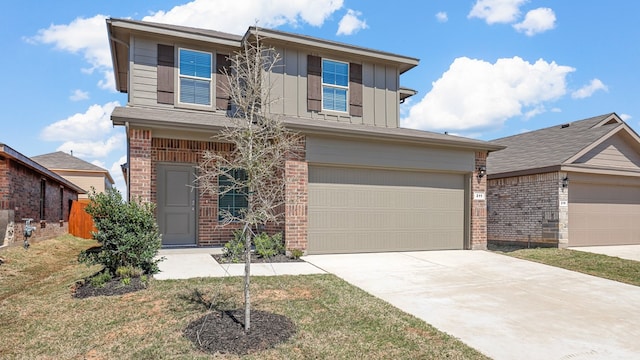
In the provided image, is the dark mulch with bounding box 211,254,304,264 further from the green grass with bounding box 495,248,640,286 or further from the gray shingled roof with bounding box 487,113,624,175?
the gray shingled roof with bounding box 487,113,624,175

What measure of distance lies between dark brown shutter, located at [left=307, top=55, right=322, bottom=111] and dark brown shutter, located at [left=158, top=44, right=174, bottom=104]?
3.95m

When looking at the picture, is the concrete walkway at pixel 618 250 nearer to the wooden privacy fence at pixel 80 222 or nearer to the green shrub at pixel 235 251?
the green shrub at pixel 235 251

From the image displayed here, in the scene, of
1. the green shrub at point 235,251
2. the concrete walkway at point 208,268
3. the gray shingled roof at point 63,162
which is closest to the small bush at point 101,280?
the concrete walkway at point 208,268

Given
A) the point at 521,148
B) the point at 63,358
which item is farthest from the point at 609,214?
the point at 63,358

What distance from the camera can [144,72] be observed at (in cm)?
1079

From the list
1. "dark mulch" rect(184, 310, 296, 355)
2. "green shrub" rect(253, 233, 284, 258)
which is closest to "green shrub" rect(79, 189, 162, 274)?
"dark mulch" rect(184, 310, 296, 355)

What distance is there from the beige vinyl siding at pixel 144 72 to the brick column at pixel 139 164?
244 centimetres

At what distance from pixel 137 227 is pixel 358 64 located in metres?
8.84

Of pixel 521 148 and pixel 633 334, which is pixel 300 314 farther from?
pixel 521 148

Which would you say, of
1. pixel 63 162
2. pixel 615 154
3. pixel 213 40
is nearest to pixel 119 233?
pixel 213 40

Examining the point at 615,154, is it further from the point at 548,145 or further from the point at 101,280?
the point at 101,280

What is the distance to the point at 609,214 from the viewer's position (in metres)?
14.2

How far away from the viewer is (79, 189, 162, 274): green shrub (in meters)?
6.46

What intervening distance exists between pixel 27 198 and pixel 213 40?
793 cm
